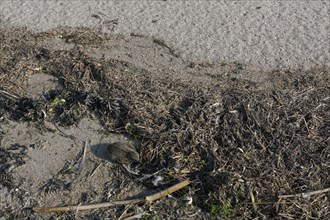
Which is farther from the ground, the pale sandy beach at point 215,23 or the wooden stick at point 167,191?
the pale sandy beach at point 215,23

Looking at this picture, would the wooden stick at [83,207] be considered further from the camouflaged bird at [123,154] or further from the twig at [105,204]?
the camouflaged bird at [123,154]

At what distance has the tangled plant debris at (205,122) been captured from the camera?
2.90m

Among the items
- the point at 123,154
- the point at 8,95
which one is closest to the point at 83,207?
the point at 123,154

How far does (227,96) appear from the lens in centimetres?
341

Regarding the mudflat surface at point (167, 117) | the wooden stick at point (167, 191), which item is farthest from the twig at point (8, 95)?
the wooden stick at point (167, 191)

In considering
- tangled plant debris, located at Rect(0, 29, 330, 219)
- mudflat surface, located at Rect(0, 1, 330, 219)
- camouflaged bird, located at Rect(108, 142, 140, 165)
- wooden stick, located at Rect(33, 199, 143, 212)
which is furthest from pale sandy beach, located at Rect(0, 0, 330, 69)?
wooden stick, located at Rect(33, 199, 143, 212)

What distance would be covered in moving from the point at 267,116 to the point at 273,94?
297 millimetres

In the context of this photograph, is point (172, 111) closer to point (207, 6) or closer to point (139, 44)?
point (139, 44)

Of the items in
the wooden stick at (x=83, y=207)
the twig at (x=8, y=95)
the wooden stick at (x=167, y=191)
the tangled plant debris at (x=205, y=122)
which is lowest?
the wooden stick at (x=83, y=207)

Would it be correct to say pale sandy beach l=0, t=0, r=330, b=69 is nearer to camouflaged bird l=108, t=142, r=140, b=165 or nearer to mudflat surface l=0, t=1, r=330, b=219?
mudflat surface l=0, t=1, r=330, b=219

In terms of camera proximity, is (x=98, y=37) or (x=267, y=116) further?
(x=98, y=37)

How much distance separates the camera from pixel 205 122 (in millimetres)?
3217

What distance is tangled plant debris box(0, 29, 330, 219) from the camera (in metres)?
2.90

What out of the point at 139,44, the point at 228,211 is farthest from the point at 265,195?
the point at 139,44
